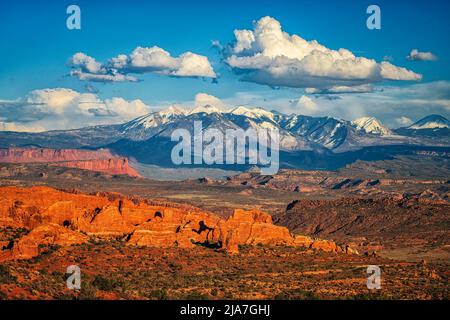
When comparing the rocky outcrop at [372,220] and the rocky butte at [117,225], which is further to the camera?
the rocky outcrop at [372,220]

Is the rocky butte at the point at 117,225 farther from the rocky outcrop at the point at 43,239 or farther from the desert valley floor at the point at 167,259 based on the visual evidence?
the desert valley floor at the point at 167,259

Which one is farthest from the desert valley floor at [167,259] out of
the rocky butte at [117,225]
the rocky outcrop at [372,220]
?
the rocky outcrop at [372,220]

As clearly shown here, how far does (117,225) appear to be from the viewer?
300 ft

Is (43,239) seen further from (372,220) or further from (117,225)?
(372,220)

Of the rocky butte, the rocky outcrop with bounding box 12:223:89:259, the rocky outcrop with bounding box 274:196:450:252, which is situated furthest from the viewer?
the rocky outcrop with bounding box 274:196:450:252

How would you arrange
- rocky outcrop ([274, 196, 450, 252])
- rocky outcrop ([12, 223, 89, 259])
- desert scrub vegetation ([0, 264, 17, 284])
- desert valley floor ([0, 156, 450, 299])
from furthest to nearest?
1. rocky outcrop ([274, 196, 450, 252])
2. rocky outcrop ([12, 223, 89, 259])
3. desert valley floor ([0, 156, 450, 299])
4. desert scrub vegetation ([0, 264, 17, 284])

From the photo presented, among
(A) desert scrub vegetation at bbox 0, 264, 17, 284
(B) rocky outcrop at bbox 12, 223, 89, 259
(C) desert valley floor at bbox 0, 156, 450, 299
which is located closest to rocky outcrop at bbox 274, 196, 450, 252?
(C) desert valley floor at bbox 0, 156, 450, 299

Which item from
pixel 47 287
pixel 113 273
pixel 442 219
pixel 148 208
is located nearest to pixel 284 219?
pixel 442 219

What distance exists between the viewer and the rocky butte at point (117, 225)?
275 feet

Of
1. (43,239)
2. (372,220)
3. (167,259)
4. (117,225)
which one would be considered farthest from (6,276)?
(372,220)

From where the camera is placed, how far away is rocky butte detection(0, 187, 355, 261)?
83875 mm

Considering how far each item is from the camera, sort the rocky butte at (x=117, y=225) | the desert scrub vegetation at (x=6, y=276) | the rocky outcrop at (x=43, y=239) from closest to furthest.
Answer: the desert scrub vegetation at (x=6, y=276) < the rocky outcrop at (x=43, y=239) < the rocky butte at (x=117, y=225)

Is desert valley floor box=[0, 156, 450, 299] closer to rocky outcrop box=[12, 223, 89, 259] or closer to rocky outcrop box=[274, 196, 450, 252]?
rocky outcrop box=[12, 223, 89, 259]
